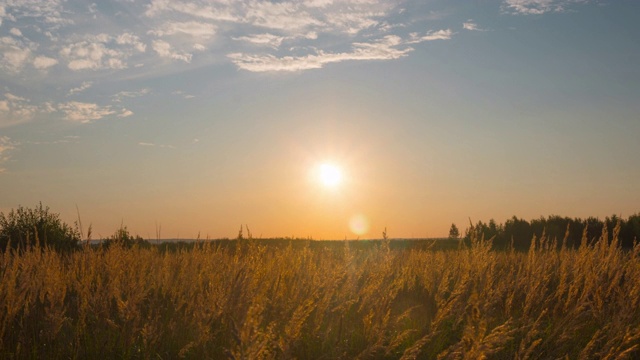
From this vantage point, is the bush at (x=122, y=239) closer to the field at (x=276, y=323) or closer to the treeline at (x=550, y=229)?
the field at (x=276, y=323)

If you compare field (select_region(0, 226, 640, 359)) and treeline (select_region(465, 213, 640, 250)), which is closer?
field (select_region(0, 226, 640, 359))

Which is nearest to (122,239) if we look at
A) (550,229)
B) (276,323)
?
(276,323)

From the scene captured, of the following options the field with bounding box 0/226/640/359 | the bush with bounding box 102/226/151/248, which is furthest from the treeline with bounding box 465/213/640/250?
the field with bounding box 0/226/640/359

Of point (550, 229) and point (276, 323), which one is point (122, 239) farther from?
point (550, 229)

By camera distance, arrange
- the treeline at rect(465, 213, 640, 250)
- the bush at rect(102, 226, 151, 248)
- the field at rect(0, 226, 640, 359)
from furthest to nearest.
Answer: the treeline at rect(465, 213, 640, 250) < the bush at rect(102, 226, 151, 248) < the field at rect(0, 226, 640, 359)

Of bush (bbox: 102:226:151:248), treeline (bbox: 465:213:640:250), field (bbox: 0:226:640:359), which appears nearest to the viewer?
field (bbox: 0:226:640:359)

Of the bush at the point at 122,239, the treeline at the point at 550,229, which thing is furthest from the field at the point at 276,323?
the treeline at the point at 550,229

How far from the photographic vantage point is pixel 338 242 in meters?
33.9

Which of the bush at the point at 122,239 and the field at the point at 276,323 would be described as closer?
the field at the point at 276,323

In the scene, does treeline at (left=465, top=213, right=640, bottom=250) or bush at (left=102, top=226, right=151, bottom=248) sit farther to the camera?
treeline at (left=465, top=213, right=640, bottom=250)

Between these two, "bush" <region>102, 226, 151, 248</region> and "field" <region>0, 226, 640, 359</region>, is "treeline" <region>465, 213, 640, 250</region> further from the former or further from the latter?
"field" <region>0, 226, 640, 359</region>

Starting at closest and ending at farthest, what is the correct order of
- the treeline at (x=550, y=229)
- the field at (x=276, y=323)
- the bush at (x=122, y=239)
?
1. the field at (x=276, y=323)
2. the bush at (x=122, y=239)
3. the treeline at (x=550, y=229)

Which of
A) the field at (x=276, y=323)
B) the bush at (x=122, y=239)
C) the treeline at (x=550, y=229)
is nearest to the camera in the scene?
the field at (x=276, y=323)

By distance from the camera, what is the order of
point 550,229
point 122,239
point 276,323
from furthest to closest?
point 550,229, point 122,239, point 276,323
